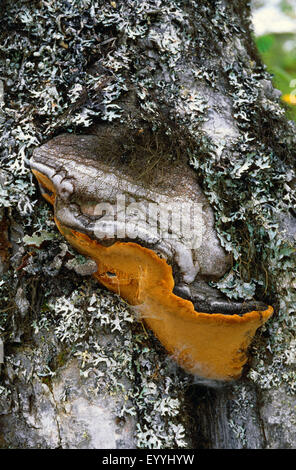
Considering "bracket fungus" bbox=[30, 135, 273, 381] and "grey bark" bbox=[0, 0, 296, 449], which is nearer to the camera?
"bracket fungus" bbox=[30, 135, 273, 381]

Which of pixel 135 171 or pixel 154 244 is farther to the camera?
pixel 135 171

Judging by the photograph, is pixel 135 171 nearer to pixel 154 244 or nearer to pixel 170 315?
pixel 154 244

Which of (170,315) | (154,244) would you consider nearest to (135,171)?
(154,244)

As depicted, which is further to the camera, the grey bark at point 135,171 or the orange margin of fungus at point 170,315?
Answer: the grey bark at point 135,171

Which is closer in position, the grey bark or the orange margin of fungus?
the orange margin of fungus
